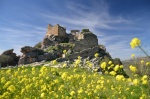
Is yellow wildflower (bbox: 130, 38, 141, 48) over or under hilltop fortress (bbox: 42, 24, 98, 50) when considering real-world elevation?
under

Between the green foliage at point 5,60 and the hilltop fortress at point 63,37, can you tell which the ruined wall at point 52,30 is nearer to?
the hilltop fortress at point 63,37

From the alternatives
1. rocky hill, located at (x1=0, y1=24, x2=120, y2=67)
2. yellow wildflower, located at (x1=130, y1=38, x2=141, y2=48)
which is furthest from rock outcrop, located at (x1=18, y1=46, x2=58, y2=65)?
yellow wildflower, located at (x1=130, y1=38, x2=141, y2=48)

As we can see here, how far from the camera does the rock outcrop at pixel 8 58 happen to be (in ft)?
143

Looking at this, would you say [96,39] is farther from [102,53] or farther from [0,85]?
[0,85]

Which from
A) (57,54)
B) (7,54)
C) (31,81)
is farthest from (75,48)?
(31,81)

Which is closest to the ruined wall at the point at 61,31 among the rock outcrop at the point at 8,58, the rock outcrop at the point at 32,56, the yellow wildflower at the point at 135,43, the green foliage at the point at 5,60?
the rock outcrop at the point at 8,58

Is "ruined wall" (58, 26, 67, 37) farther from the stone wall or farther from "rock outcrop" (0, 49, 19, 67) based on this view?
"rock outcrop" (0, 49, 19, 67)

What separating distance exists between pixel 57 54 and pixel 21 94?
3734 cm

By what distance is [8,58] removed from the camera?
44531 millimetres

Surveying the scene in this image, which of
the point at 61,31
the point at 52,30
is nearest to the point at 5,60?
the point at 61,31

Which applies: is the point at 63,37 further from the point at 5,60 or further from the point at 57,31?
the point at 5,60

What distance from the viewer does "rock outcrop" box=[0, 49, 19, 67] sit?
43.5m

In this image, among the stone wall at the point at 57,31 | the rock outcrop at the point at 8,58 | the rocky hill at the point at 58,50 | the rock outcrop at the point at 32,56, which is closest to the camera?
the rocky hill at the point at 58,50

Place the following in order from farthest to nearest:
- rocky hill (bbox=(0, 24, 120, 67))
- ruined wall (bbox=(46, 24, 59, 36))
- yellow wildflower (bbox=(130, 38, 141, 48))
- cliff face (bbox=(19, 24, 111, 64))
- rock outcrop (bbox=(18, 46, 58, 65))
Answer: ruined wall (bbox=(46, 24, 59, 36))
cliff face (bbox=(19, 24, 111, 64))
rock outcrop (bbox=(18, 46, 58, 65))
rocky hill (bbox=(0, 24, 120, 67))
yellow wildflower (bbox=(130, 38, 141, 48))
